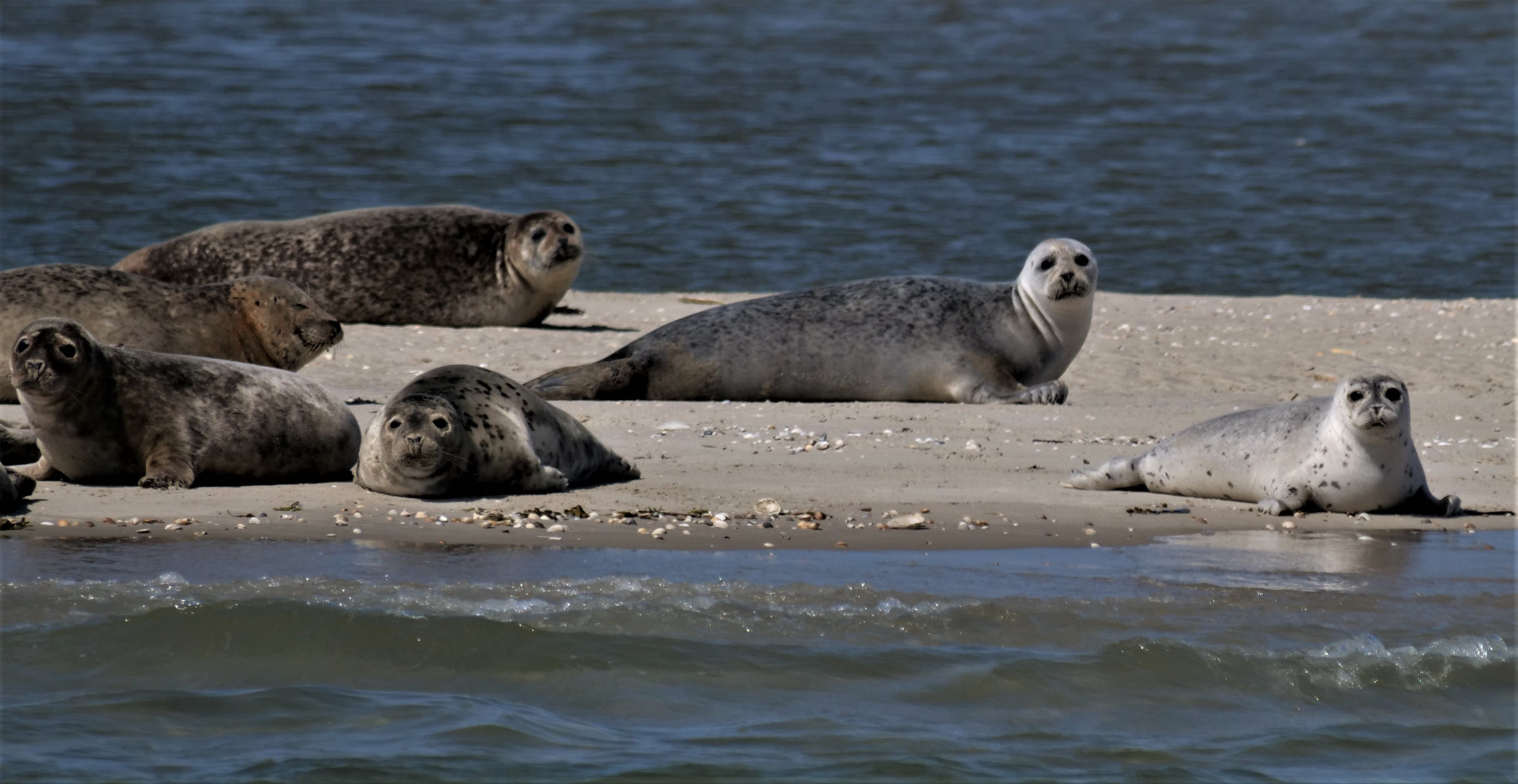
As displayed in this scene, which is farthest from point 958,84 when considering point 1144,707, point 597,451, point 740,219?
point 1144,707

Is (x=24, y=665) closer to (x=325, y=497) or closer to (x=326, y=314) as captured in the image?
(x=325, y=497)

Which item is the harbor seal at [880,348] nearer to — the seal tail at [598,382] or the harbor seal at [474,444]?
the seal tail at [598,382]

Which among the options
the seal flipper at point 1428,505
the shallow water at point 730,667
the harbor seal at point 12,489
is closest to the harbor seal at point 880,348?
the seal flipper at point 1428,505

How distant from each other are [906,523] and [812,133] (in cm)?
1555

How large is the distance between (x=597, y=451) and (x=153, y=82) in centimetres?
1796

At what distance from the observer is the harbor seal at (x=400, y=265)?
10.2 m

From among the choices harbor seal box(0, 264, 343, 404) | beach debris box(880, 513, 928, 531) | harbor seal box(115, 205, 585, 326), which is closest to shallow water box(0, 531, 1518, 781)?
beach debris box(880, 513, 928, 531)

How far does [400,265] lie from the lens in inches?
408

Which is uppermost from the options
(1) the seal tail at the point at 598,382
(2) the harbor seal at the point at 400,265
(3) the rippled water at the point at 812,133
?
(3) the rippled water at the point at 812,133

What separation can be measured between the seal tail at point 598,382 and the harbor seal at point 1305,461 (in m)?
2.36

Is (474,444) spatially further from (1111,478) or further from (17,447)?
(1111,478)

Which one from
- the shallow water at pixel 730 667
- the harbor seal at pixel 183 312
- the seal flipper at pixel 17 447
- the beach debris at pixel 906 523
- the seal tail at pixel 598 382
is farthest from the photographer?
the seal tail at pixel 598 382

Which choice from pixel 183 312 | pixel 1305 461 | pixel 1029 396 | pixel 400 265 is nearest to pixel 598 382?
pixel 183 312

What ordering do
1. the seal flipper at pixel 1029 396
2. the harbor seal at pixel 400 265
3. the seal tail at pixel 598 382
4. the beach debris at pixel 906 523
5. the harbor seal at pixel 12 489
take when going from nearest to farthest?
1. the harbor seal at pixel 12 489
2. the beach debris at pixel 906 523
3. the seal tail at pixel 598 382
4. the seal flipper at pixel 1029 396
5. the harbor seal at pixel 400 265
